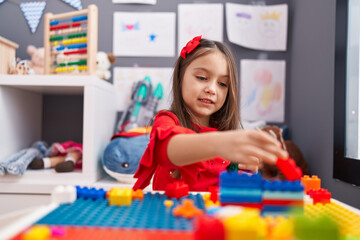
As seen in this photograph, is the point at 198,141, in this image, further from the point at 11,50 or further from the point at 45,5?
the point at 45,5

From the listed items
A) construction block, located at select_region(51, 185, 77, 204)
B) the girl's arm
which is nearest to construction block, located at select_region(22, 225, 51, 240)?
construction block, located at select_region(51, 185, 77, 204)

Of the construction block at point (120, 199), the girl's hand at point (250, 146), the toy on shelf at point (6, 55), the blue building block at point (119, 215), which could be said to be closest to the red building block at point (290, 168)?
the girl's hand at point (250, 146)

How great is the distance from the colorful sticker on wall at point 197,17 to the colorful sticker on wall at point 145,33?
48 mm

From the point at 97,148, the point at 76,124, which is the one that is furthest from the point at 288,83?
the point at 76,124

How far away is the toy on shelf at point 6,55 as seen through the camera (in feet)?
4.65

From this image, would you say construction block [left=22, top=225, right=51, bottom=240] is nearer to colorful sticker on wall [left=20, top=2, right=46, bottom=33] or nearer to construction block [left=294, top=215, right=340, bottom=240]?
construction block [left=294, top=215, right=340, bottom=240]

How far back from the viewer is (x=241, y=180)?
46cm

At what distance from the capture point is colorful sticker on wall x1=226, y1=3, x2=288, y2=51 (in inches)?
65.6

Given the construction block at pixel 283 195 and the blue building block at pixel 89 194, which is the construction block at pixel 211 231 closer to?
the construction block at pixel 283 195

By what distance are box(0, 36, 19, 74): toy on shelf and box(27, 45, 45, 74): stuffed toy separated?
0.09 meters

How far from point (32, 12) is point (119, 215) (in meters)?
1.58

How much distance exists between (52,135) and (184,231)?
1.49 m

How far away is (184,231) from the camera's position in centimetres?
38

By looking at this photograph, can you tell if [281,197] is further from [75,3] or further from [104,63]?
[75,3]
